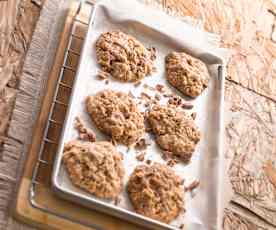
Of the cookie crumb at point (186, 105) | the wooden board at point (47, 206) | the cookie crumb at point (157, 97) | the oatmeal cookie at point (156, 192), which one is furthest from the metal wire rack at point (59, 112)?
the cookie crumb at point (186, 105)

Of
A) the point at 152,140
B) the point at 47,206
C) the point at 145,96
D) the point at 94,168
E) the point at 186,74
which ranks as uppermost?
the point at 186,74

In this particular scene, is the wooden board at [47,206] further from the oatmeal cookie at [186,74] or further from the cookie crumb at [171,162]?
the oatmeal cookie at [186,74]

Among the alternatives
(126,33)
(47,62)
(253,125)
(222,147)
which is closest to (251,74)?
(253,125)

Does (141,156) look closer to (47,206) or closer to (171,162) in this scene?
(171,162)

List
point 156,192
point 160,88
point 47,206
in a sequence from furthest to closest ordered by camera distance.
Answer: point 160,88 < point 156,192 < point 47,206

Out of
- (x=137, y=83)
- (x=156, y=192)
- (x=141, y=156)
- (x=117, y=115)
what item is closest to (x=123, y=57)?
(x=137, y=83)

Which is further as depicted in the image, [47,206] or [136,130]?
[136,130]
